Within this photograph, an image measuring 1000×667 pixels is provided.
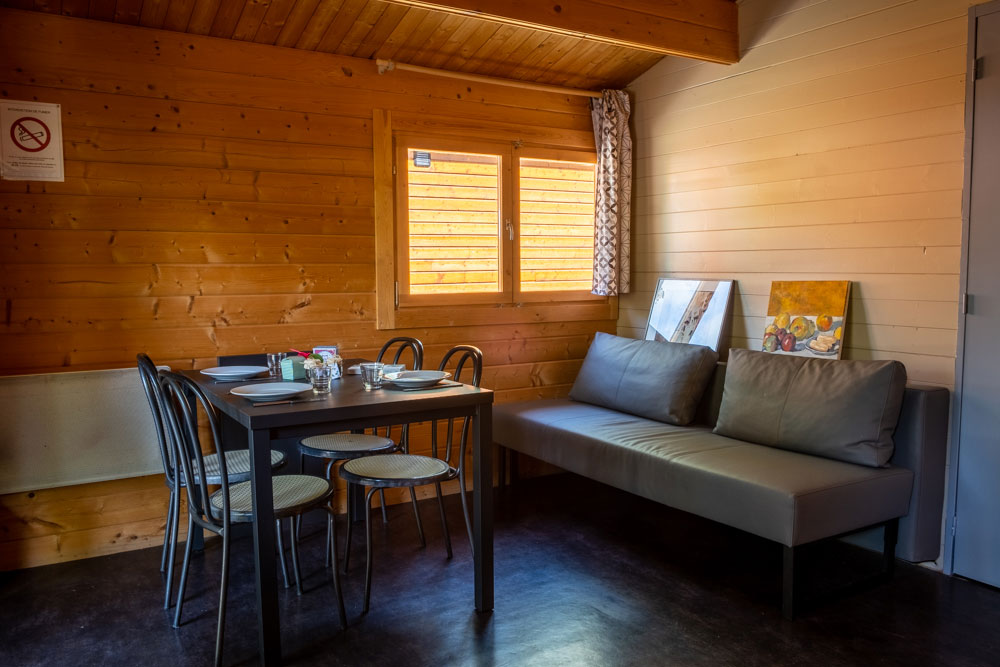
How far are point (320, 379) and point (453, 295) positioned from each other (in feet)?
5.01

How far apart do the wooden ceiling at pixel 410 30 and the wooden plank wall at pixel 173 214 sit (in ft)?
0.27

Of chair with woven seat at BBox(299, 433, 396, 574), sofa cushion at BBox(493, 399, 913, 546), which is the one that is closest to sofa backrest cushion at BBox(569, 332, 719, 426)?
sofa cushion at BBox(493, 399, 913, 546)

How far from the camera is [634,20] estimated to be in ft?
11.7

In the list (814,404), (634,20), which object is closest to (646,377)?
(814,404)

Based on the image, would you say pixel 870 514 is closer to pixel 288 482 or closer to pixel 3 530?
pixel 288 482

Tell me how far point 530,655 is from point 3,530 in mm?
2331

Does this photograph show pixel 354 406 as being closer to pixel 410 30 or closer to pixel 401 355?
pixel 401 355

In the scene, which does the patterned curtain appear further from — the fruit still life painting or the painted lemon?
the painted lemon

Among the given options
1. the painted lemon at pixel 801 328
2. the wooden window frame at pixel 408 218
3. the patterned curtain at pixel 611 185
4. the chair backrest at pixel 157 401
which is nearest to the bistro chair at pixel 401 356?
the wooden window frame at pixel 408 218

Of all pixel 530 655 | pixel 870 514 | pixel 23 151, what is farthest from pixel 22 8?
pixel 870 514

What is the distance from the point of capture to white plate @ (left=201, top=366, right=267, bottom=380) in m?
3.03

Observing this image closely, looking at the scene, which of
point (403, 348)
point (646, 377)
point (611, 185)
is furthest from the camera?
point (611, 185)

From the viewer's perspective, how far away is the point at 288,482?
269cm

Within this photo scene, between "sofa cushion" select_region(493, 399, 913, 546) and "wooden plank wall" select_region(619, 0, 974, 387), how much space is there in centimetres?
65
